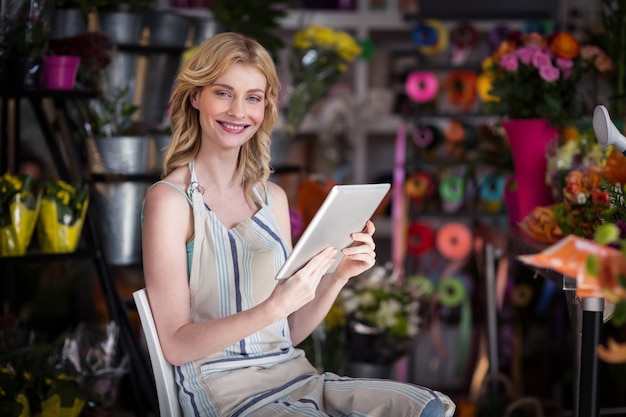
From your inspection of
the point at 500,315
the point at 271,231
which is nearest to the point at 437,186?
the point at 500,315

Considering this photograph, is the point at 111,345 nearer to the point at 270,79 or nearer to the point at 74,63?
the point at 74,63

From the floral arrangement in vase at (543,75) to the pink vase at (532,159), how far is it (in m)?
0.07

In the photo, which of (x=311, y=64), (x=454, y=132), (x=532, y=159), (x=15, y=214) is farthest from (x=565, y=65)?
(x=454, y=132)

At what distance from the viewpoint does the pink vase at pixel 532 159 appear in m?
2.84

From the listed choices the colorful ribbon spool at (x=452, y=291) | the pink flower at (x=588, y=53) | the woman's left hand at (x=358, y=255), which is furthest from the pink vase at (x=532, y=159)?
the colorful ribbon spool at (x=452, y=291)

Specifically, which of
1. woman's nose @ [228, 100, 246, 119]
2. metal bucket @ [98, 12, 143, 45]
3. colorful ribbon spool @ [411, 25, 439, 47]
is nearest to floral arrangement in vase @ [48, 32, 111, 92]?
metal bucket @ [98, 12, 143, 45]

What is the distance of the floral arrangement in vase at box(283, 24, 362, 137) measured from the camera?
12.1 feet

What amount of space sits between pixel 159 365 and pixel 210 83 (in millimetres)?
561

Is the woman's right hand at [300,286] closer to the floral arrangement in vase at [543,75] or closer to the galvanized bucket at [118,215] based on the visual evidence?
the floral arrangement in vase at [543,75]

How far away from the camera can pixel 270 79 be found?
1.96 m

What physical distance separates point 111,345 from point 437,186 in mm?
2609

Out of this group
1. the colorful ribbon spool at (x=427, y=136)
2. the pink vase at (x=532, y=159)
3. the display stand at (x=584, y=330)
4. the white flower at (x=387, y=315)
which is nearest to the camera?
the display stand at (x=584, y=330)

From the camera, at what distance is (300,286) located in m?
1.66

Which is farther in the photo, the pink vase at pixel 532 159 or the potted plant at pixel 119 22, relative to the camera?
the potted plant at pixel 119 22
